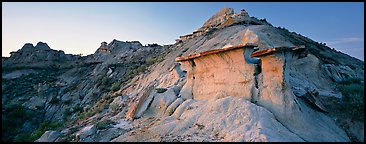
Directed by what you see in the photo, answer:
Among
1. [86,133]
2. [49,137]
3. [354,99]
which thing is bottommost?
[49,137]

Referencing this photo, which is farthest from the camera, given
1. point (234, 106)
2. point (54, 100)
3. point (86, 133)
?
point (54, 100)

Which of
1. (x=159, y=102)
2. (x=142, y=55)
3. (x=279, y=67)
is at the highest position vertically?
(x=142, y=55)

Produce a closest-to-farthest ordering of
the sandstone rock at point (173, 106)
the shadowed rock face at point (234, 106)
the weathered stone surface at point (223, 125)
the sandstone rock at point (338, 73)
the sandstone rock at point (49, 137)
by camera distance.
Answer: the weathered stone surface at point (223, 125), the shadowed rock face at point (234, 106), the sandstone rock at point (49, 137), the sandstone rock at point (173, 106), the sandstone rock at point (338, 73)

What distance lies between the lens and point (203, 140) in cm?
677

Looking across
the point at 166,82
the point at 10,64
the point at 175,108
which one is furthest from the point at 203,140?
the point at 10,64

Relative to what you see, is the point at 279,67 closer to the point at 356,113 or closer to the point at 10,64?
the point at 356,113

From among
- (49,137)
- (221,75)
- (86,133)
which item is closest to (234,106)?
(221,75)

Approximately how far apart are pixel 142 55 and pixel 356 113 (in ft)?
74.0

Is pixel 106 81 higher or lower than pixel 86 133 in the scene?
higher

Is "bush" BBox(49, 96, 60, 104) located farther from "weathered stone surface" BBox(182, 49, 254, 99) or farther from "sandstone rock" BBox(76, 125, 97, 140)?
"weathered stone surface" BBox(182, 49, 254, 99)

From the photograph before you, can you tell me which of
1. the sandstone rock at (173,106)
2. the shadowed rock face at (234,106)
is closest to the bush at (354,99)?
the shadowed rock face at (234,106)

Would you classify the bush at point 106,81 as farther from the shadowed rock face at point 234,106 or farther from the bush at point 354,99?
the bush at point 354,99

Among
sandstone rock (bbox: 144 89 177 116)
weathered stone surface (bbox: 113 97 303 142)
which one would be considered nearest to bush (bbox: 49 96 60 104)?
sandstone rock (bbox: 144 89 177 116)

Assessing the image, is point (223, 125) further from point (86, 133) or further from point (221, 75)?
point (86, 133)
